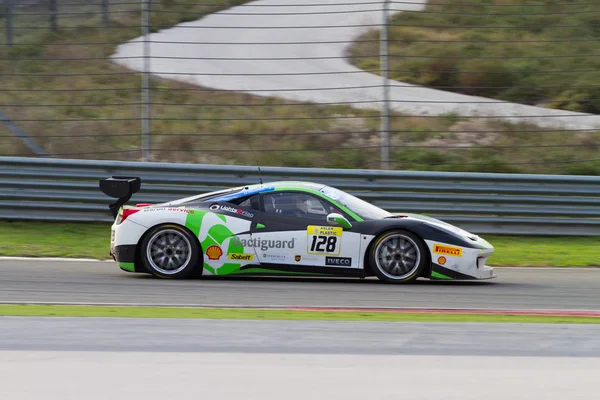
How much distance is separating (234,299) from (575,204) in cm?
633

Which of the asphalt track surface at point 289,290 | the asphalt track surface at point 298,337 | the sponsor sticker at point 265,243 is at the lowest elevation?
the asphalt track surface at point 289,290

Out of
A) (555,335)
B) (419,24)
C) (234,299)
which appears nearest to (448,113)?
(419,24)

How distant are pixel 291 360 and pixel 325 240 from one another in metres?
4.43

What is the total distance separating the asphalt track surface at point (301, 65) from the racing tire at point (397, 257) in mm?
5597

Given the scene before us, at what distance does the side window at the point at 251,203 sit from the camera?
982 centimetres

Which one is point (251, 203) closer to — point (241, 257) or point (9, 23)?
point (241, 257)

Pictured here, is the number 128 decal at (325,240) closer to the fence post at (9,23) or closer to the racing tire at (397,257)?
the racing tire at (397,257)

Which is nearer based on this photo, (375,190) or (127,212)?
(127,212)

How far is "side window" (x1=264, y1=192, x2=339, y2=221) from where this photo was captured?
9.70 m

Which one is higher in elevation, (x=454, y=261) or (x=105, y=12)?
(x=105, y=12)

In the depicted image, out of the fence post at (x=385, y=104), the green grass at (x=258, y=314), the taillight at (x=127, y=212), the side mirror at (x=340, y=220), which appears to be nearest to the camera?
the green grass at (x=258, y=314)

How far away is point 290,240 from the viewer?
9602 millimetres

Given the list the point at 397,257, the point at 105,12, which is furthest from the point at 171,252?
the point at 105,12

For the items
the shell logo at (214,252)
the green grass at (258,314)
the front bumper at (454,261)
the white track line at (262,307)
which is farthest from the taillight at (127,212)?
the front bumper at (454,261)
